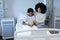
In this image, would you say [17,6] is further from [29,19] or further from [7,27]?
[29,19]

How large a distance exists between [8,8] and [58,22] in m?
1.55

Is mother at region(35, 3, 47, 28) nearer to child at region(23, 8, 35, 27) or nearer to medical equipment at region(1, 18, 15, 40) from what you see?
child at region(23, 8, 35, 27)

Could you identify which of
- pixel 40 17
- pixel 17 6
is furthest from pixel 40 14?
pixel 17 6

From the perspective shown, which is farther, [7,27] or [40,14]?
[7,27]

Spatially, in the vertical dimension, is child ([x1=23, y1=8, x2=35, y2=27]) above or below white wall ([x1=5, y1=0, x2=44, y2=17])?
below

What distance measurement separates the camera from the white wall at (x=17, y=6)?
15.6 ft

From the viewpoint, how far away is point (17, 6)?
4.79 metres

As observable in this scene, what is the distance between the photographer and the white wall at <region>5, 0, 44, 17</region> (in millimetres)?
4750

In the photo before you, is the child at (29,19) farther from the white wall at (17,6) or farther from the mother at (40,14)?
the white wall at (17,6)

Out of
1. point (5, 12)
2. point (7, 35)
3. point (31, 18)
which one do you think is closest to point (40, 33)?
point (31, 18)

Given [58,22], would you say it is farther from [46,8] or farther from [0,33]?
[0,33]

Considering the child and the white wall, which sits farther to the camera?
the white wall

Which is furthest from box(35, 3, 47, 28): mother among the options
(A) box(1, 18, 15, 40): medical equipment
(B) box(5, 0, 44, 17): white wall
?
(A) box(1, 18, 15, 40): medical equipment

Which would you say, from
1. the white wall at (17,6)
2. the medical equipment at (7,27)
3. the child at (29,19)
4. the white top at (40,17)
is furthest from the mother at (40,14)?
the medical equipment at (7,27)
